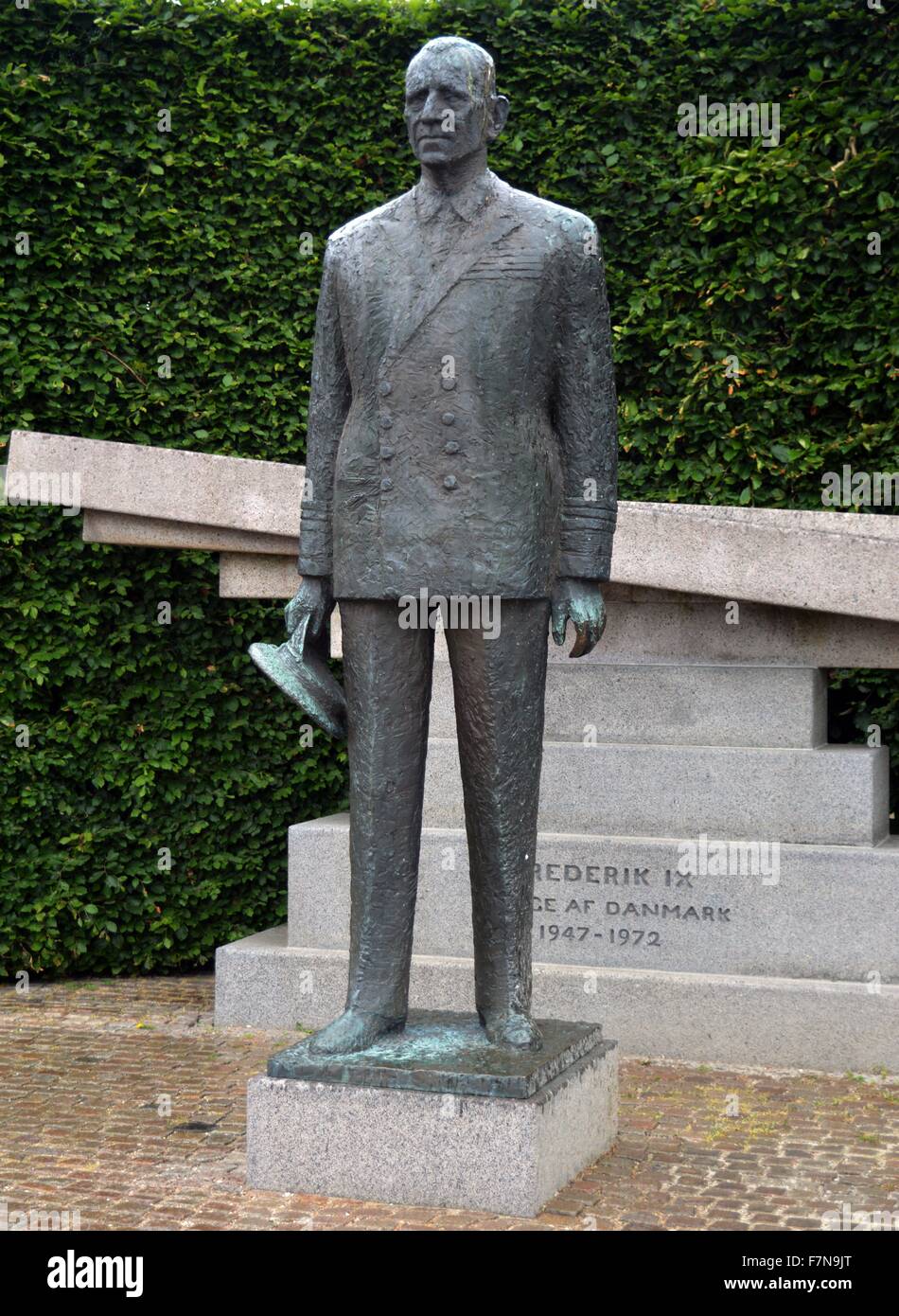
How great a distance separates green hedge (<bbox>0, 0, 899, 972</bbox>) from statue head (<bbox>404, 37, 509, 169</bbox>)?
12.0 ft

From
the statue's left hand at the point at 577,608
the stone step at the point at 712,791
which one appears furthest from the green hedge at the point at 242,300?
the statue's left hand at the point at 577,608

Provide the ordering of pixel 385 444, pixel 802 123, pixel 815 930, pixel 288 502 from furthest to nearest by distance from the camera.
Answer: pixel 802 123, pixel 288 502, pixel 815 930, pixel 385 444

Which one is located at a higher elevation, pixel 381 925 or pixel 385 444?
pixel 385 444

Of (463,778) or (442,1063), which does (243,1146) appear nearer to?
(442,1063)

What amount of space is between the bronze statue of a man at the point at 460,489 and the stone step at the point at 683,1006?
6.32 feet

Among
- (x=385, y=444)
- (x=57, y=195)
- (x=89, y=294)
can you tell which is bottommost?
(x=385, y=444)

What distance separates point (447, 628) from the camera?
4562mm

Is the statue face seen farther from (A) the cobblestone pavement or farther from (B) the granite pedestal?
(A) the cobblestone pavement

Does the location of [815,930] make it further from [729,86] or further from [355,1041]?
[729,86]

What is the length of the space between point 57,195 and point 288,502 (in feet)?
7.86

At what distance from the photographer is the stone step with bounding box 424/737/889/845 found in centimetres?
657

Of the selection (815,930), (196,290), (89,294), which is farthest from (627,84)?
(815,930)

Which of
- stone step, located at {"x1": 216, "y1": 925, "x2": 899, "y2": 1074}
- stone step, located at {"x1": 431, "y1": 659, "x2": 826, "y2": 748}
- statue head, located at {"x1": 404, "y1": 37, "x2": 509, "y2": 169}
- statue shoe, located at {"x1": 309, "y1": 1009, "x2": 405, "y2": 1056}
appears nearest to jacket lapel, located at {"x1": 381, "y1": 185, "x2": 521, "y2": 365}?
statue head, located at {"x1": 404, "y1": 37, "x2": 509, "y2": 169}

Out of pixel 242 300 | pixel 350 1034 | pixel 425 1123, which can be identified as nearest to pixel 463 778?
pixel 350 1034
